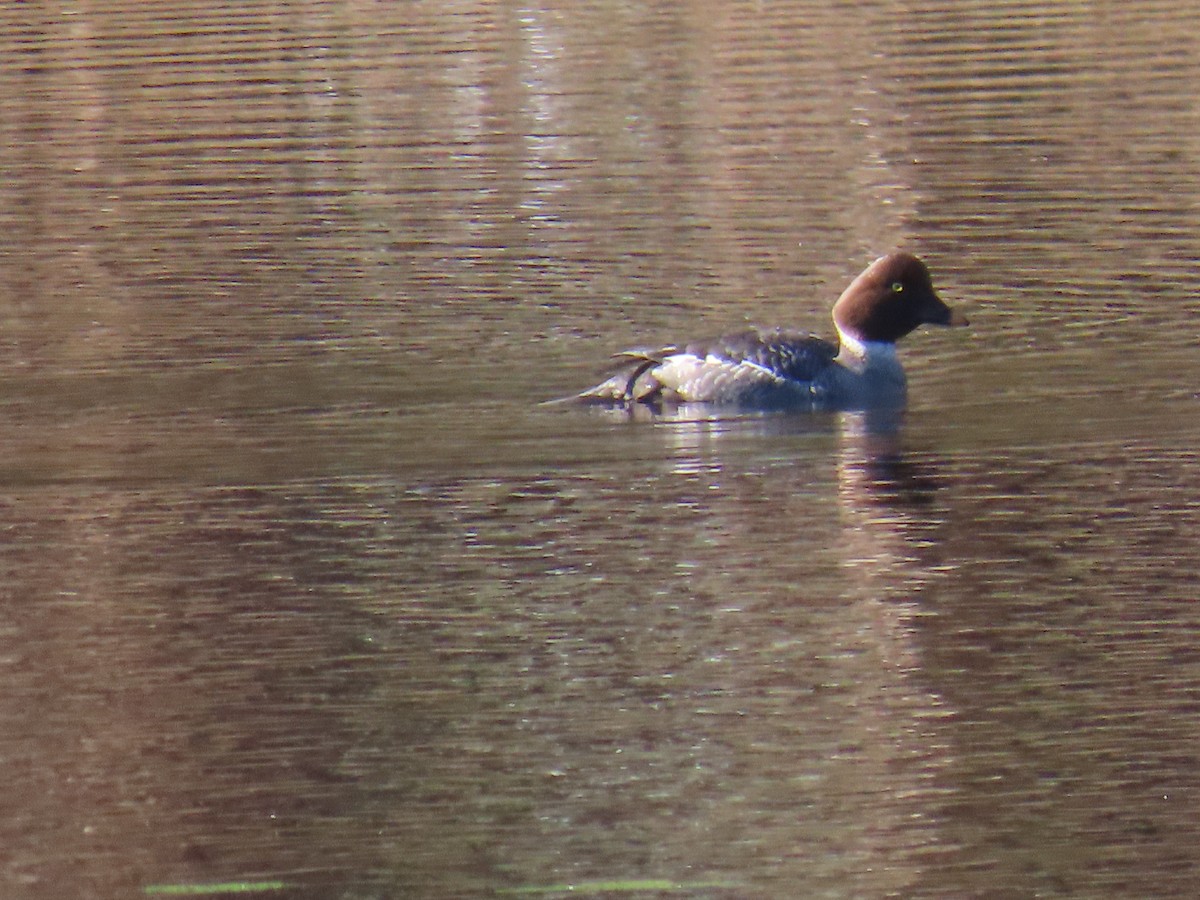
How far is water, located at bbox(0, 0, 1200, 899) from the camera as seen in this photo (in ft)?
24.6

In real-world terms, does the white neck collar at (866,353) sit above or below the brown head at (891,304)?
below

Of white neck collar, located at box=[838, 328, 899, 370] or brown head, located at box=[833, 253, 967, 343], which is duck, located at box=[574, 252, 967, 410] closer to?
white neck collar, located at box=[838, 328, 899, 370]

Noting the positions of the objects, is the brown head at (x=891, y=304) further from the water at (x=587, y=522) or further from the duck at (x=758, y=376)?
the water at (x=587, y=522)

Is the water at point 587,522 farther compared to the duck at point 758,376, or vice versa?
the duck at point 758,376

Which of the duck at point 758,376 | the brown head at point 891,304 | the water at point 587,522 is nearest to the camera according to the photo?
the water at point 587,522

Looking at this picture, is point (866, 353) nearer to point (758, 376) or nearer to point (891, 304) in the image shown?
point (891, 304)

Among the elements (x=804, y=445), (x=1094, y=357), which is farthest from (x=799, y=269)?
(x=804, y=445)

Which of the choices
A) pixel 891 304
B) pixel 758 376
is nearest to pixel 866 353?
pixel 891 304

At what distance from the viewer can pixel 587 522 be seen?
10797 mm

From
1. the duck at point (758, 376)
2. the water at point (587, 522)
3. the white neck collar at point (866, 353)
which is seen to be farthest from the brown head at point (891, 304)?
the water at point (587, 522)

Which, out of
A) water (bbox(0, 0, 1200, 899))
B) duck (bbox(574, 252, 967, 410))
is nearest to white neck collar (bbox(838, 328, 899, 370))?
duck (bbox(574, 252, 967, 410))

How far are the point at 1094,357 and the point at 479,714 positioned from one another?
6.30m

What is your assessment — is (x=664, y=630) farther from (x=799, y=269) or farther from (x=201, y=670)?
(x=799, y=269)

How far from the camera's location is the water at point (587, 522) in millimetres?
7492
